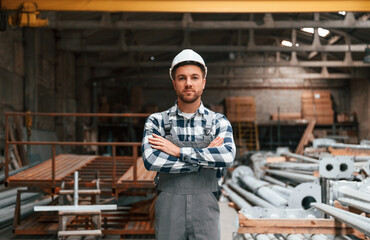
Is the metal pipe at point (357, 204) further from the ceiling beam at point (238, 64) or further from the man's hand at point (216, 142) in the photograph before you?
the ceiling beam at point (238, 64)

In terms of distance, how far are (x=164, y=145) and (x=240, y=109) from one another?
66.7ft

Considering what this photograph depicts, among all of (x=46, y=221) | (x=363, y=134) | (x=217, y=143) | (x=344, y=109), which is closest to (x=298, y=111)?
(x=344, y=109)

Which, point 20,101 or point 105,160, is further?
point 20,101

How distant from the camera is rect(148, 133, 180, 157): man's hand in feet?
7.46

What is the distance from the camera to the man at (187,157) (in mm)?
2199

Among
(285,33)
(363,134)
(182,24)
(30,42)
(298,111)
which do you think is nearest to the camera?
(182,24)

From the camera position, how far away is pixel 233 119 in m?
21.8

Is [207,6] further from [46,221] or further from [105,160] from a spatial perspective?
[46,221]

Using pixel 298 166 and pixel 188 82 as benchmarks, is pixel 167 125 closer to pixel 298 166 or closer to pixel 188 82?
pixel 188 82

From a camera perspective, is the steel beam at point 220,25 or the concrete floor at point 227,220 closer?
the concrete floor at point 227,220

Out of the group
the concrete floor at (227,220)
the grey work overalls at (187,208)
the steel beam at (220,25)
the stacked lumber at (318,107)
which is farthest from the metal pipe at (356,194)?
the stacked lumber at (318,107)

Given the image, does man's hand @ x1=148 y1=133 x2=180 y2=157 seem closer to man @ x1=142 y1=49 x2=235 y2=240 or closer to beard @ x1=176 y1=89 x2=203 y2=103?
man @ x1=142 y1=49 x2=235 y2=240

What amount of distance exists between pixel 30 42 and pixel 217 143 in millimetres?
11217

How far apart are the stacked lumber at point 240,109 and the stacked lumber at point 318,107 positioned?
3057mm
